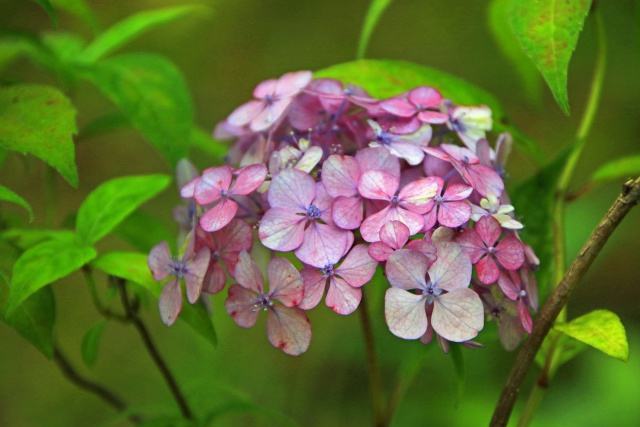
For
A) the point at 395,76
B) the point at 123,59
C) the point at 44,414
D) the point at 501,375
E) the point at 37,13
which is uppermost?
the point at 395,76

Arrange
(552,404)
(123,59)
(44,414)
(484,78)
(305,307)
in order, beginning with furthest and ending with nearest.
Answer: (484,78), (44,414), (552,404), (123,59), (305,307)

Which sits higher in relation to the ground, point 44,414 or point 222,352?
point 222,352

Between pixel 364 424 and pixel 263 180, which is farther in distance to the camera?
pixel 364 424

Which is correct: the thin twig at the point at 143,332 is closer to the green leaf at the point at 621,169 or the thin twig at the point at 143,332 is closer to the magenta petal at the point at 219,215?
the magenta petal at the point at 219,215

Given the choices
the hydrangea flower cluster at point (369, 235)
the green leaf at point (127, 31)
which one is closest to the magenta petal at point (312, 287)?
the hydrangea flower cluster at point (369, 235)

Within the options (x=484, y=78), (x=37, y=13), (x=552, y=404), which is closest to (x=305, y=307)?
(x=552, y=404)

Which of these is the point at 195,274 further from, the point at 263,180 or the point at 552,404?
the point at 552,404

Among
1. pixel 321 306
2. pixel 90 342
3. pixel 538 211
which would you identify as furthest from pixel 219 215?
pixel 321 306
